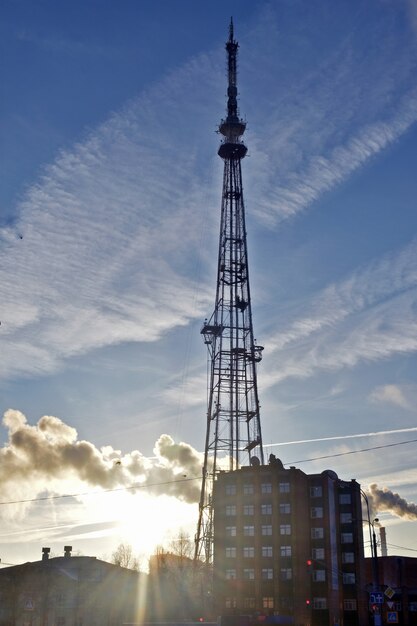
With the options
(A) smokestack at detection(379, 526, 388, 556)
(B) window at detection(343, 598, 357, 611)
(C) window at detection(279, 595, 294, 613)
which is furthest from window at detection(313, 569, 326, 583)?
(A) smokestack at detection(379, 526, 388, 556)

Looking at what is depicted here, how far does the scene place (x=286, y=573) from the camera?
97938 mm

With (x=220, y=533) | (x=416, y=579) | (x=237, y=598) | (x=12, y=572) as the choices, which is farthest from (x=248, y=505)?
(x=416, y=579)

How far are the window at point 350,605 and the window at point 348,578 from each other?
215 cm

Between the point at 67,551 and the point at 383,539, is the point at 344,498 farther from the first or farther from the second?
the point at 383,539

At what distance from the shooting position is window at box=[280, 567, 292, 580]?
9769 cm

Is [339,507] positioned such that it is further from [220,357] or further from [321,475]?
[220,357]

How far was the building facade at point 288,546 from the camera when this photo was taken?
96812mm

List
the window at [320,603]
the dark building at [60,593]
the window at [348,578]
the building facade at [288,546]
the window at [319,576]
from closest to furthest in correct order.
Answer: the dark building at [60,593] < the window at [320,603] < the building facade at [288,546] < the window at [319,576] < the window at [348,578]

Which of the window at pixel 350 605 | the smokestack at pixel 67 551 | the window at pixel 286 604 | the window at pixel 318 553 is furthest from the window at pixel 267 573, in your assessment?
the smokestack at pixel 67 551

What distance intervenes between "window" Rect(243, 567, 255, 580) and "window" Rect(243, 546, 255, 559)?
1.56m

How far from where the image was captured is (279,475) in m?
102

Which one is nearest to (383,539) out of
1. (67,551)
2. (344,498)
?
(344,498)

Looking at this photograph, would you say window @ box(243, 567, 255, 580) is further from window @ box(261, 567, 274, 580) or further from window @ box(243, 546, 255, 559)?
window @ box(243, 546, 255, 559)

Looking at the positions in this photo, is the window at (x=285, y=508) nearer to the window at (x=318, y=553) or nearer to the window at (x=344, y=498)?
the window at (x=318, y=553)
